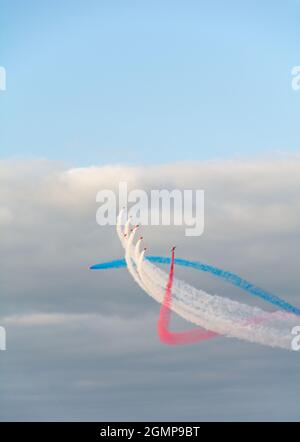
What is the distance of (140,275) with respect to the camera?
130 m

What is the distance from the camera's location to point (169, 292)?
132 meters

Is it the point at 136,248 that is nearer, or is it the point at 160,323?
the point at 136,248

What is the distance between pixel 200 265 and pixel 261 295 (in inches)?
494
